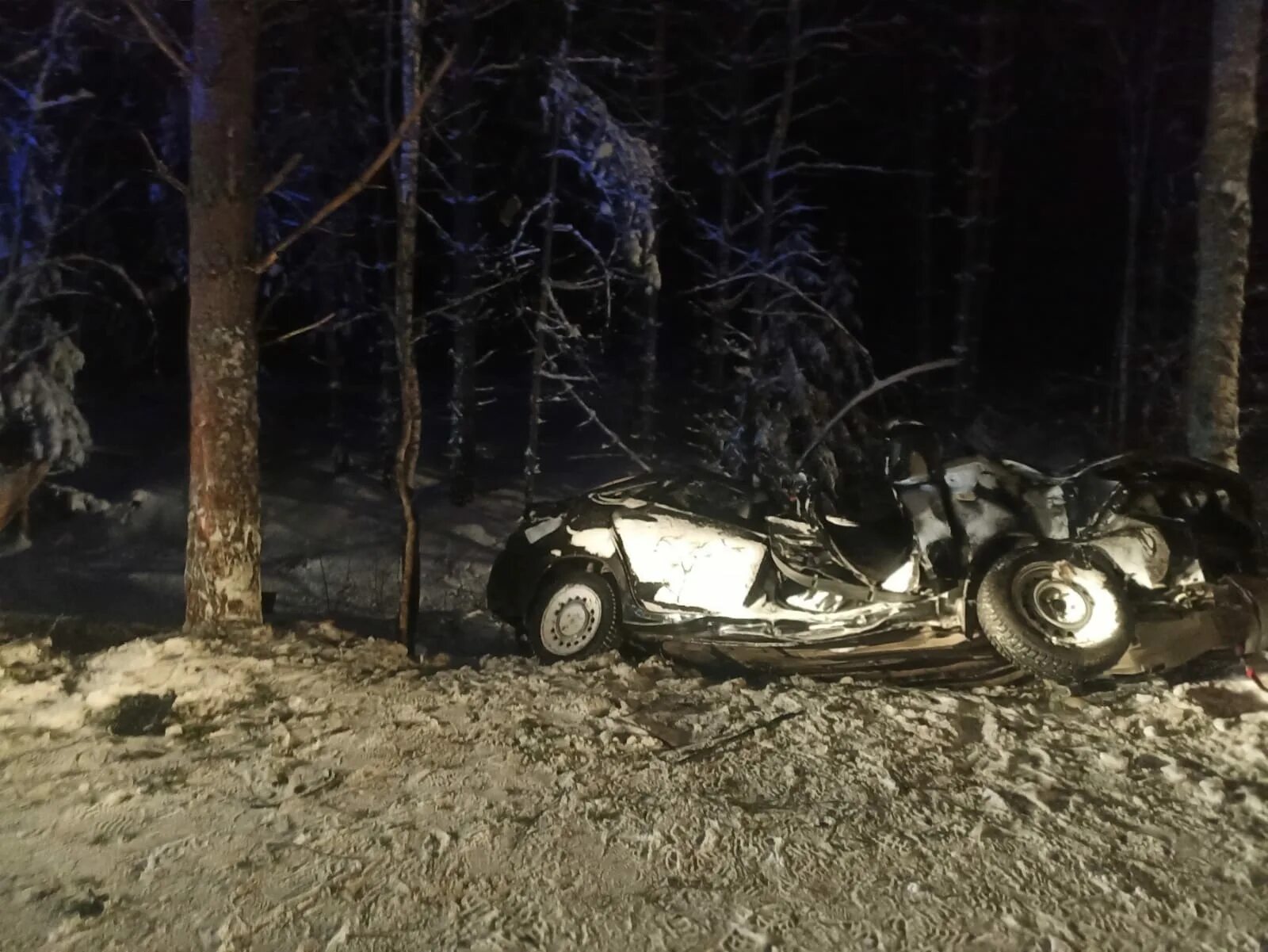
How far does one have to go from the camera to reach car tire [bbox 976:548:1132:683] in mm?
6059

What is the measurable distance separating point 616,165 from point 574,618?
8270 mm

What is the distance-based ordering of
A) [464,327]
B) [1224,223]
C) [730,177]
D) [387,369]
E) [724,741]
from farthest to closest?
[387,369]
[464,327]
[730,177]
[1224,223]
[724,741]

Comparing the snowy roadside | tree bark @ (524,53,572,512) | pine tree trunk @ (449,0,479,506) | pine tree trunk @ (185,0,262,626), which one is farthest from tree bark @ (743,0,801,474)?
the snowy roadside

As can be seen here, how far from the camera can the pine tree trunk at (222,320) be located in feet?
22.2

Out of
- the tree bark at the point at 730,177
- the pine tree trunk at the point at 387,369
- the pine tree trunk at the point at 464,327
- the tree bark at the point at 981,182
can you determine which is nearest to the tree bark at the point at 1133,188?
the tree bark at the point at 981,182

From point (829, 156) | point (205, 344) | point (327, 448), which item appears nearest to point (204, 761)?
point (205, 344)

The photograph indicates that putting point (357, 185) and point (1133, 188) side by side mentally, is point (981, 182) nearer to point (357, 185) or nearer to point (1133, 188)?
point (1133, 188)

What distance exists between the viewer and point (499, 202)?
66.3 feet

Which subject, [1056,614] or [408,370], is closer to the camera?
[1056,614]

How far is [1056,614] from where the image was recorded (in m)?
6.18

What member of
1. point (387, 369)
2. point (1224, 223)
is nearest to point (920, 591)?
point (1224, 223)

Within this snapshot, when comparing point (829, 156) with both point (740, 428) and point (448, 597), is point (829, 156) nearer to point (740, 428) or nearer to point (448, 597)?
point (740, 428)

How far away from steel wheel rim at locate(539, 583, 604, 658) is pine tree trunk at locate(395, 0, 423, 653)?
1269 mm

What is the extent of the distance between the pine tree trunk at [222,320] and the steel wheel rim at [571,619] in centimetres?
200
